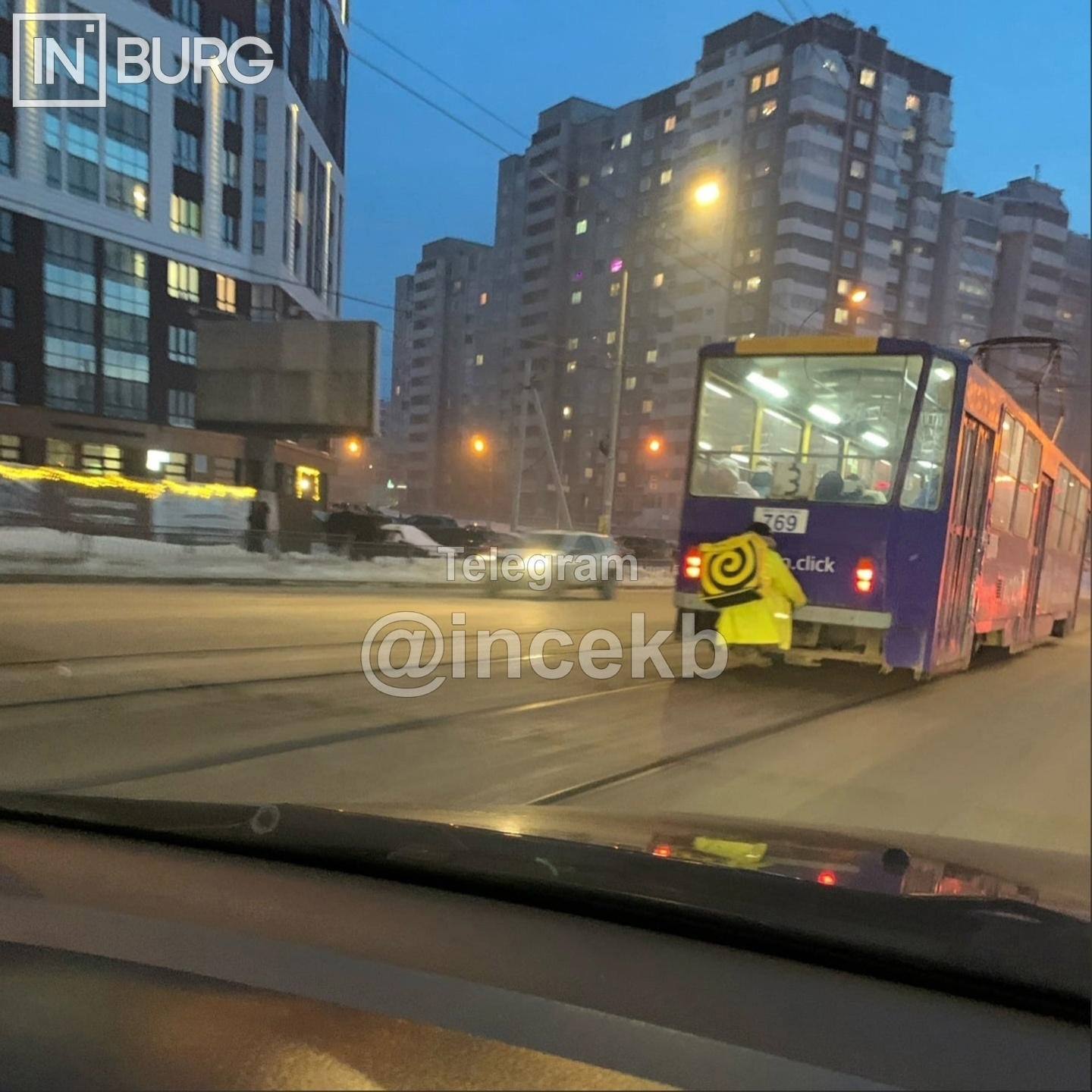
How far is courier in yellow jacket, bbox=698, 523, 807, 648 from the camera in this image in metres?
7.87

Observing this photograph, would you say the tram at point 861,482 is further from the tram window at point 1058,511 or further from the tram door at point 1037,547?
the tram window at point 1058,511

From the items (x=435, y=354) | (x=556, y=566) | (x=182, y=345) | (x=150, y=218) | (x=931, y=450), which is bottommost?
(x=556, y=566)

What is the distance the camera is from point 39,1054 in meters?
1.58

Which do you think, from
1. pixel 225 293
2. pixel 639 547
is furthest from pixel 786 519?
pixel 639 547

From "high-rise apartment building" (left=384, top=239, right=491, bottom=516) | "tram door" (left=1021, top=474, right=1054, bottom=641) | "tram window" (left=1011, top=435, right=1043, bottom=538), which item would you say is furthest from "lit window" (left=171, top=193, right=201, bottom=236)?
"tram door" (left=1021, top=474, right=1054, bottom=641)

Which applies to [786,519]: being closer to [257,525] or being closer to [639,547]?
[257,525]

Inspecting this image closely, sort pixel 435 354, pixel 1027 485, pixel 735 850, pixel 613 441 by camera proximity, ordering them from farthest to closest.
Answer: pixel 613 441, pixel 435 354, pixel 1027 485, pixel 735 850

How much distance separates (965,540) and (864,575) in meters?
1.26

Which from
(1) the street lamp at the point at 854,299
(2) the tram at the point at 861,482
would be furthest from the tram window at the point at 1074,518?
(1) the street lamp at the point at 854,299

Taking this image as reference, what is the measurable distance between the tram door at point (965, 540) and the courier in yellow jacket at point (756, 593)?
4.65 feet

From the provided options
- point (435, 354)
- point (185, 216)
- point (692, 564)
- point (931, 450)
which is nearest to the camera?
point (185, 216)

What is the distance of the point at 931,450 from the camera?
7.68 metres

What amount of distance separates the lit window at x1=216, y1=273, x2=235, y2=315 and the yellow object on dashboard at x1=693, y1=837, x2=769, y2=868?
5.63 m

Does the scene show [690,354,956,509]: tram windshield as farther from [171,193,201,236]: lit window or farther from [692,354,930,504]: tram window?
[171,193,201,236]: lit window
